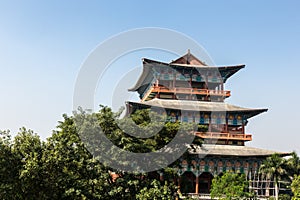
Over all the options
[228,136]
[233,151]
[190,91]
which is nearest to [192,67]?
[190,91]

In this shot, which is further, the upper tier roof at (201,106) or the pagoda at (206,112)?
the upper tier roof at (201,106)

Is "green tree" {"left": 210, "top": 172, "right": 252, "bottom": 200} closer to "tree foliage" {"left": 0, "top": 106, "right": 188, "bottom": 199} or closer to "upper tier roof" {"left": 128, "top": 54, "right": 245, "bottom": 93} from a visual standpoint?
"tree foliage" {"left": 0, "top": 106, "right": 188, "bottom": 199}

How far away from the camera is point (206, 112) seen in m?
43.0

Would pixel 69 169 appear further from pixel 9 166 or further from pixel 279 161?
pixel 279 161

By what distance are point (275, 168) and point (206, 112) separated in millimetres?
9191

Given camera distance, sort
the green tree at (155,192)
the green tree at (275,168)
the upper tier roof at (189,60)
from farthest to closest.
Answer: the upper tier roof at (189,60) → the green tree at (275,168) → the green tree at (155,192)

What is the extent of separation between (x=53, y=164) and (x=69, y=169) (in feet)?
4.47

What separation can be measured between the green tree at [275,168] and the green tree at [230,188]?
5717 mm

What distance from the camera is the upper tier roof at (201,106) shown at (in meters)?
42.6

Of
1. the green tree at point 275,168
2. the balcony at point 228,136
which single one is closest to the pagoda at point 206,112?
the balcony at point 228,136

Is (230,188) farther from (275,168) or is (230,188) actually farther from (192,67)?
(192,67)

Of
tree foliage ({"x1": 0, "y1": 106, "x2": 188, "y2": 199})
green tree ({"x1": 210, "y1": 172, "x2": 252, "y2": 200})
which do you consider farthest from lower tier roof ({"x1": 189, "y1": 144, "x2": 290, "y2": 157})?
tree foliage ({"x1": 0, "y1": 106, "x2": 188, "y2": 199})

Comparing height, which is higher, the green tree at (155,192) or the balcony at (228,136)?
the balcony at (228,136)

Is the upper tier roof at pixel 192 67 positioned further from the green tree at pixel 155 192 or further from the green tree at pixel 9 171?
the green tree at pixel 9 171
